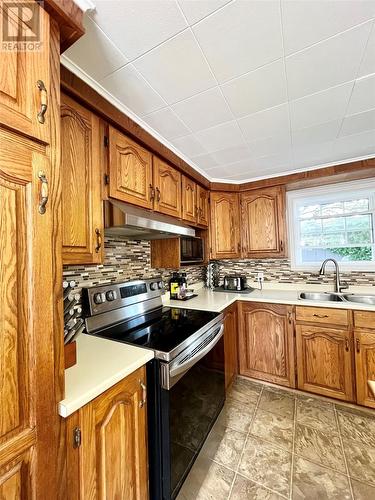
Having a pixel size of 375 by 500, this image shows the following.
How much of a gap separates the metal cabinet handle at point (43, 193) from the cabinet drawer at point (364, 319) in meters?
2.28

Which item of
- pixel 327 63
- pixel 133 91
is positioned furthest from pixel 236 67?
pixel 133 91

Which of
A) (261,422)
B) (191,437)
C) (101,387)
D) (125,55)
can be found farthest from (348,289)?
(125,55)

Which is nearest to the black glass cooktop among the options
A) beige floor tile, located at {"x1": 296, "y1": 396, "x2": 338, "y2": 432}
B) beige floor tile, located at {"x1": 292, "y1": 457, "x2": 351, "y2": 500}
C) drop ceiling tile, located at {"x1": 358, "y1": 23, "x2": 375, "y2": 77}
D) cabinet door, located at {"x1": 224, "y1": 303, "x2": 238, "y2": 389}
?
cabinet door, located at {"x1": 224, "y1": 303, "x2": 238, "y2": 389}

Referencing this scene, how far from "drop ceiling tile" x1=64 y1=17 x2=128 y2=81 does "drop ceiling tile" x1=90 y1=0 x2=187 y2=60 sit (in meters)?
0.03

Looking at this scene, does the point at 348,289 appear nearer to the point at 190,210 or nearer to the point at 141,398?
the point at 190,210

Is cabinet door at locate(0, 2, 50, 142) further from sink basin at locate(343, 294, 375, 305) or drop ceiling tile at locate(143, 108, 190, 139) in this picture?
sink basin at locate(343, 294, 375, 305)

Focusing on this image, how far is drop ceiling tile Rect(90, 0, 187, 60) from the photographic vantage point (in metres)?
0.82

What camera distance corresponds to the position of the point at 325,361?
A: 1.96 m

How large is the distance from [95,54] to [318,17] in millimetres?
958

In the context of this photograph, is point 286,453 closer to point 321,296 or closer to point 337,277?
point 321,296

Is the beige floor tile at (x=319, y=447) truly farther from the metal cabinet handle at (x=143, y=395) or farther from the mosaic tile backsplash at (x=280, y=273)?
the mosaic tile backsplash at (x=280, y=273)

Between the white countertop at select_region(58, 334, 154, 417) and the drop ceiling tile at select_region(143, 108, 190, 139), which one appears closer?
the white countertop at select_region(58, 334, 154, 417)

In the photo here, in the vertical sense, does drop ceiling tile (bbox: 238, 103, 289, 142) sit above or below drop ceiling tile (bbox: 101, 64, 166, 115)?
below

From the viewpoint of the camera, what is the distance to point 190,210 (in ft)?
7.20
